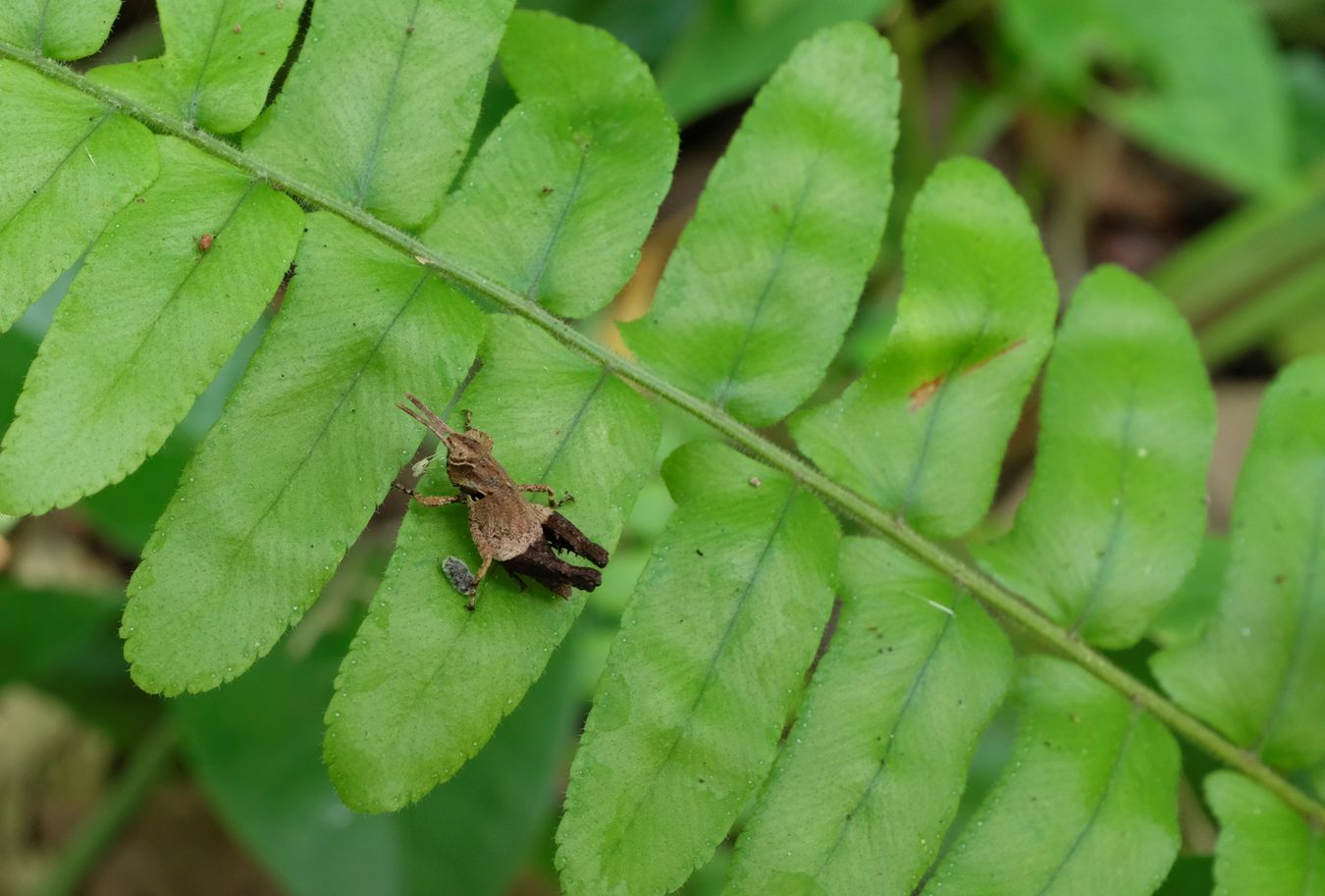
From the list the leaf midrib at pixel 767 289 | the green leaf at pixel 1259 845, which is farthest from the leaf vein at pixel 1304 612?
the leaf midrib at pixel 767 289

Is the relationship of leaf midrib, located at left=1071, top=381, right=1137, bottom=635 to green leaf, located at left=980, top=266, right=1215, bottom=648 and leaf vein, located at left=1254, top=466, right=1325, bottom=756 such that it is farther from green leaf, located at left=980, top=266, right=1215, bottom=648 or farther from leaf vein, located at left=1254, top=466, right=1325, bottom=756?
leaf vein, located at left=1254, top=466, right=1325, bottom=756

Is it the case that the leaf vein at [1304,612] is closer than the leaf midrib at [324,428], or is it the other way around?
the leaf midrib at [324,428]

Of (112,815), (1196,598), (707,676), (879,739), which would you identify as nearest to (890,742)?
(879,739)

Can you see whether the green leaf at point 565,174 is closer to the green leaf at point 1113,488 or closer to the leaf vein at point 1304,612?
the green leaf at point 1113,488

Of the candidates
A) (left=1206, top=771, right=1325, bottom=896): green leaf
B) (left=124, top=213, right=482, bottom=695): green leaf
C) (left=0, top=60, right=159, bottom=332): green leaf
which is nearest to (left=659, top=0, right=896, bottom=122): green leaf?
(left=124, top=213, right=482, bottom=695): green leaf

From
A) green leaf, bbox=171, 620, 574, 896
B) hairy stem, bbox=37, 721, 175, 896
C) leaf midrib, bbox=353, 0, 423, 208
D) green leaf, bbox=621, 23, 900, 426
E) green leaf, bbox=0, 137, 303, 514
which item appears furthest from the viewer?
hairy stem, bbox=37, 721, 175, 896

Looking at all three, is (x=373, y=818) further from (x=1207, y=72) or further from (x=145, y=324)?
(x=1207, y=72)
